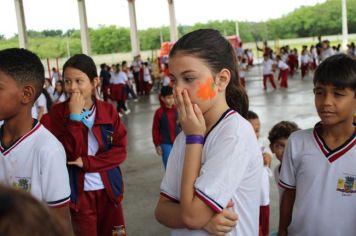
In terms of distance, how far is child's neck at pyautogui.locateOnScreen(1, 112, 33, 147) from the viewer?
1970mm

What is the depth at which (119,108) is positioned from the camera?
1322 centimetres

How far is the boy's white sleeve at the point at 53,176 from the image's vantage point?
1.86 metres

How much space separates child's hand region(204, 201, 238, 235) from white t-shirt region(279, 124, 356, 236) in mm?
614

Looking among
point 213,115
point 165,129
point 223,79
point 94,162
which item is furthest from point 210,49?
point 165,129

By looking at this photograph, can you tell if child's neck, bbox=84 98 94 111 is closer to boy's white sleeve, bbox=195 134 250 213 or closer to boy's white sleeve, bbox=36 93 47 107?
boy's white sleeve, bbox=195 134 250 213

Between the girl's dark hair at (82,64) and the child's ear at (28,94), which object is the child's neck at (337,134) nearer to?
the child's ear at (28,94)

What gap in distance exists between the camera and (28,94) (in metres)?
1.98

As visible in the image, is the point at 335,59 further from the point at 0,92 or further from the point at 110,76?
the point at 110,76

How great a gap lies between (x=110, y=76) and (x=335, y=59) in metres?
14.0

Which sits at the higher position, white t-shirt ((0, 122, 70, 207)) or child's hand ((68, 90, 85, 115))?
child's hand ((68, 90, 85, 115))

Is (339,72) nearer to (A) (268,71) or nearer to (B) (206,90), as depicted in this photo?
(B) (206,90)

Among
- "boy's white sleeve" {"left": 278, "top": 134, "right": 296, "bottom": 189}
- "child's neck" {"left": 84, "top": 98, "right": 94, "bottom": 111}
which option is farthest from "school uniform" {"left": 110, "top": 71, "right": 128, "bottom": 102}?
"boy's white sleeve" {"left": 278, "top": 134, "right": 296, "bottom": 189}

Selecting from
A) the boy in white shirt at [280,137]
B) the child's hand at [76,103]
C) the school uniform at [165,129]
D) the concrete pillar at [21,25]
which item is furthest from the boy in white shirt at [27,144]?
the concrete pillar at [21,25]

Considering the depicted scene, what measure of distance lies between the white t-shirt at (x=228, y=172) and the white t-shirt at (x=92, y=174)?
3.82 feet
